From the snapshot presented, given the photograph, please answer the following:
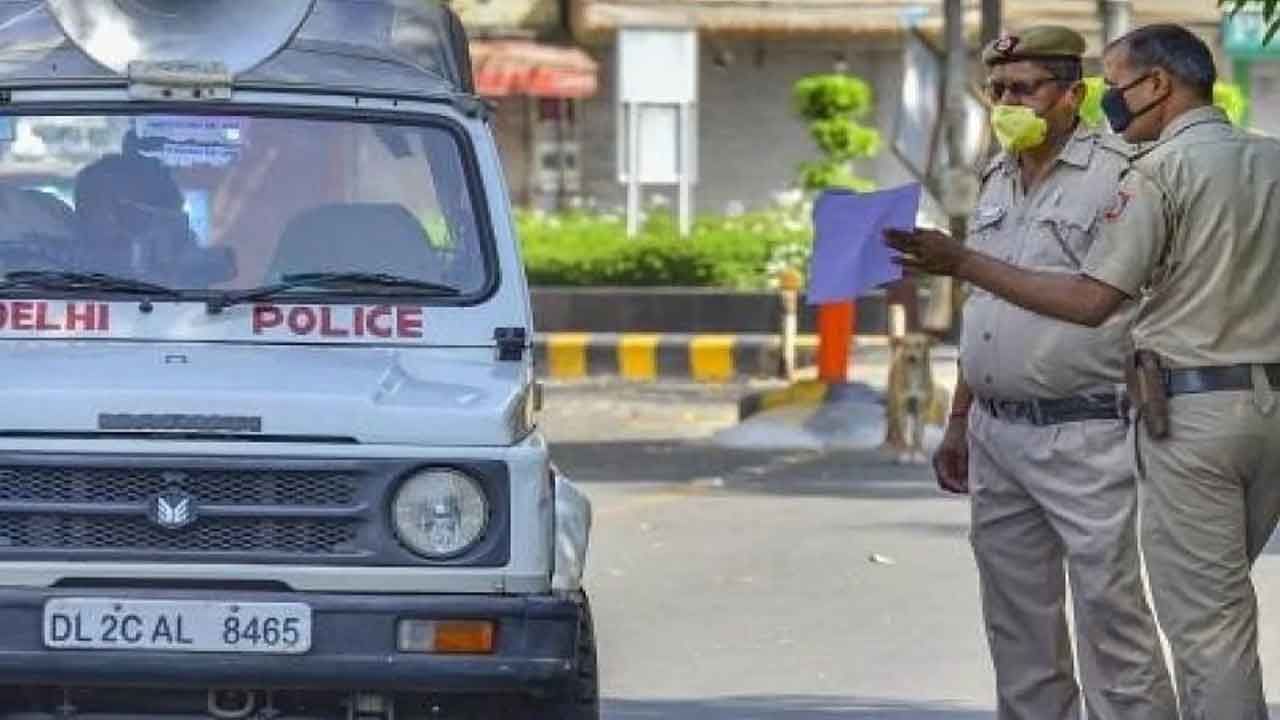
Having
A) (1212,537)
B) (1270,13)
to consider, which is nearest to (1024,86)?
(1212,537)

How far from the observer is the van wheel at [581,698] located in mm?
7455

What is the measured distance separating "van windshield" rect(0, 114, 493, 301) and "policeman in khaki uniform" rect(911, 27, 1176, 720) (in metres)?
1.38

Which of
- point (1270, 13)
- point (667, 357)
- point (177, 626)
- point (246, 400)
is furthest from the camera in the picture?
point (667, 357)

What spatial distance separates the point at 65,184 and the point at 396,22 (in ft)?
3.99

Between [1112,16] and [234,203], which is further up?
[1112,16]

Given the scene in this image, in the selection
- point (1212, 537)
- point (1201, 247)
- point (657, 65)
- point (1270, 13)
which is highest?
point (657, 65)

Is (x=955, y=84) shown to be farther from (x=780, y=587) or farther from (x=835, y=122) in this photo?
(x=835, y=122)

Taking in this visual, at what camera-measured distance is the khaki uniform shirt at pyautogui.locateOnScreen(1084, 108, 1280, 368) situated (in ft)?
23.5

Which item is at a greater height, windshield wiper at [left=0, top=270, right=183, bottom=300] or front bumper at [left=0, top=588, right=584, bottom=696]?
windshield wiper at [left=0, top=270, right=183, bottom=300]

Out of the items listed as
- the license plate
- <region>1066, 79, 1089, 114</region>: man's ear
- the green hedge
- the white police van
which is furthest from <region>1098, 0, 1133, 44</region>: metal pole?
the license plate

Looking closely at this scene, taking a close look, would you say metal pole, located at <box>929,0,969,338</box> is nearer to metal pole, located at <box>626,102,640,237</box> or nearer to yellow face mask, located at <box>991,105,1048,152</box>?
metal pole, located at <box>626,102,640,237</box>

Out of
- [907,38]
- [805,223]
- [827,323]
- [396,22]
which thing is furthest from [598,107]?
[396,22]

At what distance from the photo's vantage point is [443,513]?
7172 millimetres

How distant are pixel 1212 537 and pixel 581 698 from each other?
1.54 metres
